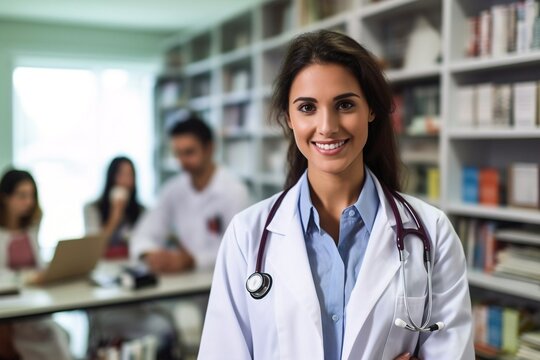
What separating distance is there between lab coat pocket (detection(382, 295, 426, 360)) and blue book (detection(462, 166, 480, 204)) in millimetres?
1479

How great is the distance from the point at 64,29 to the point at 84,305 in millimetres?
4354

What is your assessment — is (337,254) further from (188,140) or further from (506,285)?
(188,140)

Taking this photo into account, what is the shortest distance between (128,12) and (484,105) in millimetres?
3915

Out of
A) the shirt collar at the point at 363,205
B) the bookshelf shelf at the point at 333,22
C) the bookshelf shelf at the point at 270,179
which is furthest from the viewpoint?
the bookshelf shelf at the point at 270,179

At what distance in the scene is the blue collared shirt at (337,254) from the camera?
1.23 meters

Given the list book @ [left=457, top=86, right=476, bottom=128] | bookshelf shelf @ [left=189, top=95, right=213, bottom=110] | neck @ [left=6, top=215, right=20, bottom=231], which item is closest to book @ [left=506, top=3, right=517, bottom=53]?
book @ [left=457, top=86, right=476, bottom=128]

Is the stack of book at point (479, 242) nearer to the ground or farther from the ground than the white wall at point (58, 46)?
nearer to the ground

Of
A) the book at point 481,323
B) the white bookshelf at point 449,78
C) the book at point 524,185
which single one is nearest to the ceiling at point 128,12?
the white bookshelf at point 449,78

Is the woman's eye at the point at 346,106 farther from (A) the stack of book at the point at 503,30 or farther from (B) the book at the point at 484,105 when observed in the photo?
(B) the book at the point at 484,105

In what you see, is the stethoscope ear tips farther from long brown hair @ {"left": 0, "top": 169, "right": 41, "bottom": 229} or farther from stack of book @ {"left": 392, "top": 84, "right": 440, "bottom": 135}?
long brown hair @ {"left": 0, "top": 169, "right": 41, "bottom": 229}

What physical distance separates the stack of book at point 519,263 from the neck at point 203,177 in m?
1.64

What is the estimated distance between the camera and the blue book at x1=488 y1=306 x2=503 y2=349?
237cm

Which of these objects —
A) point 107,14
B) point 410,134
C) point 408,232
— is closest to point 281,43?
point 410,134

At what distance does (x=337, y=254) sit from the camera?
4.18 feet
